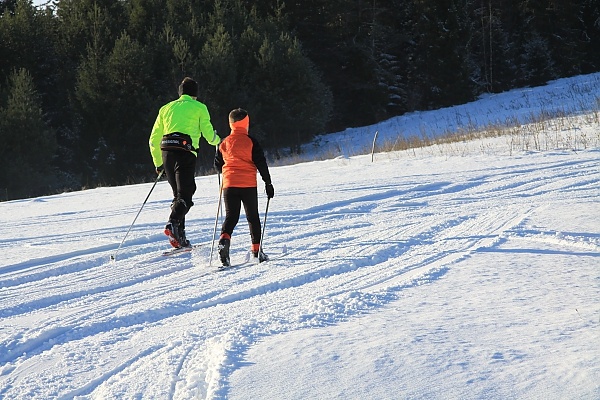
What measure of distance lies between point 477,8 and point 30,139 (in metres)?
29.3

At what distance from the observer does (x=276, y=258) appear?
7.11 metres

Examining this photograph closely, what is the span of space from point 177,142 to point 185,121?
0.26m

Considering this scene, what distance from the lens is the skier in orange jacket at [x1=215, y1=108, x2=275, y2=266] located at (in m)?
7.07

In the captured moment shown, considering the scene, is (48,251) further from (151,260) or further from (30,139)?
(30,139)

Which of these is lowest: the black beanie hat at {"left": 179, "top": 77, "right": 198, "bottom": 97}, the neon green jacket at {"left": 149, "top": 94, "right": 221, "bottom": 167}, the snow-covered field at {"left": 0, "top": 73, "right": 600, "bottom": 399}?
the snow-covered field at {"left": 0, "top": 73, "right": 600, "bottom": 399}

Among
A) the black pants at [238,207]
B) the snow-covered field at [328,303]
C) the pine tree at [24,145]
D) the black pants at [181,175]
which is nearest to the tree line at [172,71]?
the pine tree at [24,145]

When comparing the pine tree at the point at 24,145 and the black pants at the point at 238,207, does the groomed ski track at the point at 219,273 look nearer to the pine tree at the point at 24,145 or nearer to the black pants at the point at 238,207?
the black pants at the point at 238,207

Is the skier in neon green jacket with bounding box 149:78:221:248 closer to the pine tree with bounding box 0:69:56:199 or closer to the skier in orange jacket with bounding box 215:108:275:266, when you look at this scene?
the skier in orange jacket with bounding box 215:108:275:266

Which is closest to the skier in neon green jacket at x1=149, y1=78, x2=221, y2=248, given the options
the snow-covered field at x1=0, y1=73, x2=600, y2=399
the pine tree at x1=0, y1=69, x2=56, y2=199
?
the snow-covered field at x1=0, y1=73, x2=600, y2=399

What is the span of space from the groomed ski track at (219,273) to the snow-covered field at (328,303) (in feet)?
0.08

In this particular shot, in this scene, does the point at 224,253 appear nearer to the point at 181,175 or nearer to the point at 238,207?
the point at 238,207

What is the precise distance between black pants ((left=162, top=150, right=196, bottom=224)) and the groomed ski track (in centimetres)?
54

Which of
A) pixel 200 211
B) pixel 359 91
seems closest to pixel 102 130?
pixel 359 91

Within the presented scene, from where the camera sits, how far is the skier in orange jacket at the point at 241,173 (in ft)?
23.2
